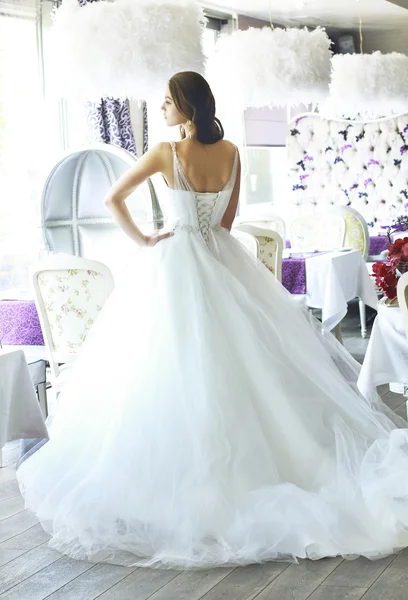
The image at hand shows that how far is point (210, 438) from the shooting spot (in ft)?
9.08

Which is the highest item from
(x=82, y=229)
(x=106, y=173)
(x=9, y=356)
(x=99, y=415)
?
(x=106, y=173)

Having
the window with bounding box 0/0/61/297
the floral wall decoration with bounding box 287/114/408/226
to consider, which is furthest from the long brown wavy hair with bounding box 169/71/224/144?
the floral wall decoration with bounding box 287/114/408/226

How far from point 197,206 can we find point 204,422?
0.86m

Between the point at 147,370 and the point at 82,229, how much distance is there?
200 centimetres

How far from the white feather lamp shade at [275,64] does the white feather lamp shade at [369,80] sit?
4.23 ft

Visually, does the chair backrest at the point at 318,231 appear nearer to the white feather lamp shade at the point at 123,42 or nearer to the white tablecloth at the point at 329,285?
the white tablecloth at the point at 329,285

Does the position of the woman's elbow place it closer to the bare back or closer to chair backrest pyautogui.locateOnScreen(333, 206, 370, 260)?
A: the bare back

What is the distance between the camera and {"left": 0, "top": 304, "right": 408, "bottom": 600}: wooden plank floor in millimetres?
2314

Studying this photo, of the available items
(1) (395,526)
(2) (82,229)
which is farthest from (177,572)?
(2) (82,229)

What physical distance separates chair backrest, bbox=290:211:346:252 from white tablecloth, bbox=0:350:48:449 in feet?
13.0

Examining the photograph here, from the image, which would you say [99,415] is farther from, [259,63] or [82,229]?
[259,63]

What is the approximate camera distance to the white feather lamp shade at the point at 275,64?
5562 millimetres

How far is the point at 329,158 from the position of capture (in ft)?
27.1

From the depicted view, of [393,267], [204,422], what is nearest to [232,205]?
[393,267]
